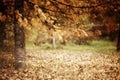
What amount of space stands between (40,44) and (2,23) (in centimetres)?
1170

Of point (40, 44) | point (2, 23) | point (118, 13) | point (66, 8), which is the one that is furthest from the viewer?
point (40, 44)

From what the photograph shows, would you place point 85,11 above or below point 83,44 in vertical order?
above

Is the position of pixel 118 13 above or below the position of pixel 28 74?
above

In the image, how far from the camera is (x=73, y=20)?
29.7 ft

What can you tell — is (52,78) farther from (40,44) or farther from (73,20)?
(40,44)

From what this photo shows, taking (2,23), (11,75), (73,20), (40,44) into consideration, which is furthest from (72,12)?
(40,44)

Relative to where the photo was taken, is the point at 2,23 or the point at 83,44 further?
the point at 83,44

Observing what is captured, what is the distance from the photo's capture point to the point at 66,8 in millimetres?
9391

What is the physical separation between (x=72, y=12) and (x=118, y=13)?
34.4ft

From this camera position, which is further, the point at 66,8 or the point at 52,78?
the point at 66,8

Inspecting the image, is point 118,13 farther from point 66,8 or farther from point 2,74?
point 2,74

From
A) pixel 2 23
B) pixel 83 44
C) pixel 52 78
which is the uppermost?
pixel 2 23

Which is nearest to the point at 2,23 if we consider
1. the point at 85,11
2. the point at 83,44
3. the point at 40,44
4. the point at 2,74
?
the point at 2,74

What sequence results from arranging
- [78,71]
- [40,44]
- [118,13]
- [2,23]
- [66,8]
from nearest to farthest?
[66,8] → [78,71] → [2,23] → [118,13] → [40,44]
